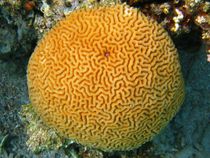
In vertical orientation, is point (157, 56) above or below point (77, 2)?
below

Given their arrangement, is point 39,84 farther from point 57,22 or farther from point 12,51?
point 12,51

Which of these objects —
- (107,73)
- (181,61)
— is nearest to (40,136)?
(107,73)

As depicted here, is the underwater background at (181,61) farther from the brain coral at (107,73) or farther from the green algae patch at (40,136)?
the brain coral at (107,73)

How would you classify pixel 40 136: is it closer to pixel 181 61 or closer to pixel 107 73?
pixel 107 73

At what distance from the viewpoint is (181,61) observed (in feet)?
13.8

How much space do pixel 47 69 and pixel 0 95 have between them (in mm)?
1972

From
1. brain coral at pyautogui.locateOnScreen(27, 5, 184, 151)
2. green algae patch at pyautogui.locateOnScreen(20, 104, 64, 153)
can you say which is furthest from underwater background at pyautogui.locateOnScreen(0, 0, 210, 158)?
brain coral at pyautogui.locateOnScreen(27, 5, 184, 151)

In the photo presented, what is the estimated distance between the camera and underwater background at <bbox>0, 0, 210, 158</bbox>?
3.63 m

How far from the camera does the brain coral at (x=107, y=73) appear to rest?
3.06 meters

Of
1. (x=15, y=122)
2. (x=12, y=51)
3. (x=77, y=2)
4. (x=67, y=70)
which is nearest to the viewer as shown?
(x=67, y=70)

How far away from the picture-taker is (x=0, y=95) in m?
4.86

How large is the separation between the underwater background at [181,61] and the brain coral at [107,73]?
16.4 inches

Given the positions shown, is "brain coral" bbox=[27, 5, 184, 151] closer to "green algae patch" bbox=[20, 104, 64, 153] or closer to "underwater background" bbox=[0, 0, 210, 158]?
"underwater background" bbox=[0, 0, 210, 158]

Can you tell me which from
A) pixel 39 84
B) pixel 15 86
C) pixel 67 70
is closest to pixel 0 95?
pixel 15 86
